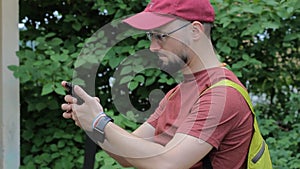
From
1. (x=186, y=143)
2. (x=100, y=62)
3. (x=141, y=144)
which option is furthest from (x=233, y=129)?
(x=100, y=62)

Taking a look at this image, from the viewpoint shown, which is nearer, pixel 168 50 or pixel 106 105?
pixel 168 50

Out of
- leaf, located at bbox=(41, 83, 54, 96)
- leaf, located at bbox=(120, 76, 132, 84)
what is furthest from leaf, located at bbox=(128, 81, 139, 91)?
leaf, located at bbox=(41, 83, 54, 96)

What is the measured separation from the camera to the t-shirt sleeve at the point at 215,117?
135cm

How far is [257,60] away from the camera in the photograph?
347cm

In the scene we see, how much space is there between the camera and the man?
1.35 m

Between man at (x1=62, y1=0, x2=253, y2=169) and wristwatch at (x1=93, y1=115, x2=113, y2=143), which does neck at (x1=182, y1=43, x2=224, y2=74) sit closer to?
man at (x1=62, y1=0, x2=253, y2=169)

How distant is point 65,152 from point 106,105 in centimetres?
43

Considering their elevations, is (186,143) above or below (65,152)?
above

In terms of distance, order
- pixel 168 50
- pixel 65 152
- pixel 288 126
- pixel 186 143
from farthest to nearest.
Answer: pixel 288 126 → pixel 65 152 → pixel 168 50 → pixel 186 143

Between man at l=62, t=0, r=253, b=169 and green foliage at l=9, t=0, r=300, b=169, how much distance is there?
1.30 metres

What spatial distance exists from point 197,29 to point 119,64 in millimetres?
1740

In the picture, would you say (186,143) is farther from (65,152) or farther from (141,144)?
(65,152)

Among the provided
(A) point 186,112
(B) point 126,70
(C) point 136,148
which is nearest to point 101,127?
(C) point 136,148

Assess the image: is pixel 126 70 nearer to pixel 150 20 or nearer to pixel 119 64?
pixel 119 64
